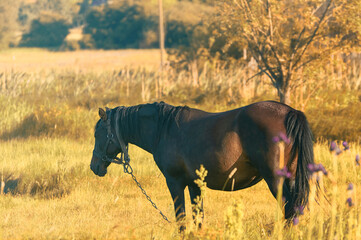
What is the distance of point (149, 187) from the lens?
9078mm

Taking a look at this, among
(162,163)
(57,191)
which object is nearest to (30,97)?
(57,191)

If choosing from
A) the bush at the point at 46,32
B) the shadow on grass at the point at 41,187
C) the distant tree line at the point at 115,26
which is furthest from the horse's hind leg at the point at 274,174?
the bush at the point at 46,32

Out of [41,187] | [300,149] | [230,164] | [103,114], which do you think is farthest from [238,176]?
[41,187]

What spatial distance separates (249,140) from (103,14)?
72.5 meters

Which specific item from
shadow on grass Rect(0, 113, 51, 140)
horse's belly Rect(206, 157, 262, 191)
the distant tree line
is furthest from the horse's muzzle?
the distant tree line

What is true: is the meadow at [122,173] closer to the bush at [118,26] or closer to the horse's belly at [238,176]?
the horse's belly at [238,176]

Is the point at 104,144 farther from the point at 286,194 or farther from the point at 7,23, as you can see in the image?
the point at 7,23

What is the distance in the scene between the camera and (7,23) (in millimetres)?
87000

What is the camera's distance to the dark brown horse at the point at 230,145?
514 cm

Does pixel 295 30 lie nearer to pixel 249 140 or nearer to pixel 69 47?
pixel 249 140

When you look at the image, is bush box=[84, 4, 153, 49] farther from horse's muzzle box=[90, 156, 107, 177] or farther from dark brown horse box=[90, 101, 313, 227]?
dark brown horse box=[90, 101, 313, 227]

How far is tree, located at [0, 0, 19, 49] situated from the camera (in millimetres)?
82750

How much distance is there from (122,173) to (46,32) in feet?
268

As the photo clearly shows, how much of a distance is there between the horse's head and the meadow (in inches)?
20.0
